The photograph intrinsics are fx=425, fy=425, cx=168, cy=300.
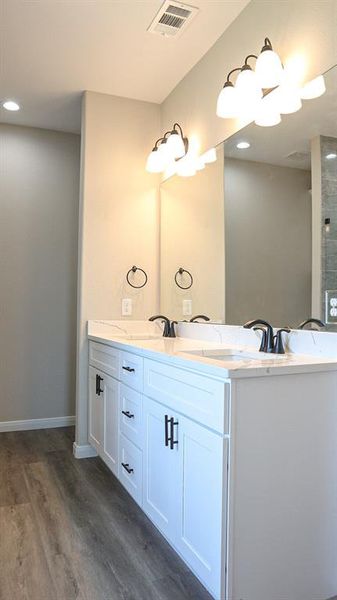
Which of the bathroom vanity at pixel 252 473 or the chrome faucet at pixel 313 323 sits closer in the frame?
the bathroom vanity at pixel 252 473

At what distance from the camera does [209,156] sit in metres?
2.50

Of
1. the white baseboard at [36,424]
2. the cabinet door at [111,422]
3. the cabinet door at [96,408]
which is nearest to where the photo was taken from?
the cabinet door at [111,422]

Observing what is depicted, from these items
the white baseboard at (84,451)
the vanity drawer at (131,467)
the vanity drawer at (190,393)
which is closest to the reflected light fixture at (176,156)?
the vanity drawer at (190,393)

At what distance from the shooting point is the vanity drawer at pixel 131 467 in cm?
201

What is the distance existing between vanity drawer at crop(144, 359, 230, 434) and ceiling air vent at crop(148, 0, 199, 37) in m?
1.76

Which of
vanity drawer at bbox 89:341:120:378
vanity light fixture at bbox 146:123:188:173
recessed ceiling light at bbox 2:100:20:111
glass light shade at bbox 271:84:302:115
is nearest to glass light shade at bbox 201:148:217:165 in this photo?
vanity light fixture at bbox 146:123:188:173

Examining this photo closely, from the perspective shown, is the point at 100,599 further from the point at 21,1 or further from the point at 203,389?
the point at 21,1

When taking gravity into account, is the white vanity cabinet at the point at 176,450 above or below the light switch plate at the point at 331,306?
below

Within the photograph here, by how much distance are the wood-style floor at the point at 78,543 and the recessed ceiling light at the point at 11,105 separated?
2585 mm

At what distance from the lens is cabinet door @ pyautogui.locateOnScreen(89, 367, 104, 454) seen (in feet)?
8.66

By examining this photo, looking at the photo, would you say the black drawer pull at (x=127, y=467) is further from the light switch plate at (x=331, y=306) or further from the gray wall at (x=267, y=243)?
the light switch plate at (x=331, y=306)

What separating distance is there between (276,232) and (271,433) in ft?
3.09

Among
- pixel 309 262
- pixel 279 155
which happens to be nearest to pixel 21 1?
pixel 279 155

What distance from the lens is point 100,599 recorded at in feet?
4.94
